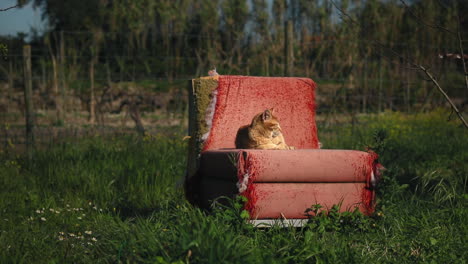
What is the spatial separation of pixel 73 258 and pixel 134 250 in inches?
20.7

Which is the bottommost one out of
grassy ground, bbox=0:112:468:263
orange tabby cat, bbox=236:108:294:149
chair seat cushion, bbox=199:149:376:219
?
grassy ground, bbox=0:112:468:263

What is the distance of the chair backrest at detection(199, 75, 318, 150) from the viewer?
455 centimetres

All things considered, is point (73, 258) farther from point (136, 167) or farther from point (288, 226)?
point (136, 167)

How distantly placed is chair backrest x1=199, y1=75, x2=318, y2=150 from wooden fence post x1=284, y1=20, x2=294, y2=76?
3033 millimetres

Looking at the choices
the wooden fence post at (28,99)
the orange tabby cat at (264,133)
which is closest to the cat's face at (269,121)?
the orange tabby cat at (264,133)

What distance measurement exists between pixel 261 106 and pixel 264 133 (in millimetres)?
483

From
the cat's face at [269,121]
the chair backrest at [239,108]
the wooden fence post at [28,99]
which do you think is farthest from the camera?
the wooden fence post at [28,99]

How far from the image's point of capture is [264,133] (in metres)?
4.30

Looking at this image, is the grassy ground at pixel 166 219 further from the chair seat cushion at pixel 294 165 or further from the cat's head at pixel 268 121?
the cat's head at pixel 268 121

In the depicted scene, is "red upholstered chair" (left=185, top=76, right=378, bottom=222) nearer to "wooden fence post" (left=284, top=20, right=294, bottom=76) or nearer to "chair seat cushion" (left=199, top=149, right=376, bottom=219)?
"chair seat cushion" (left=199, top=149, right=376, bottom=219)

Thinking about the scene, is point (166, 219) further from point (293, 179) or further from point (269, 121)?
point (269, 121)

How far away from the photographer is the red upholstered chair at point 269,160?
148 inches

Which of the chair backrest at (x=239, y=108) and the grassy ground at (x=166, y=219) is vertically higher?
the chair backrest at (x=239, y=108)

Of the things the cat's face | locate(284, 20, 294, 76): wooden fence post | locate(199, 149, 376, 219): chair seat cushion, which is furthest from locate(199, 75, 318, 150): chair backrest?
locate(284, 20, 294, 76): wooden fence post
